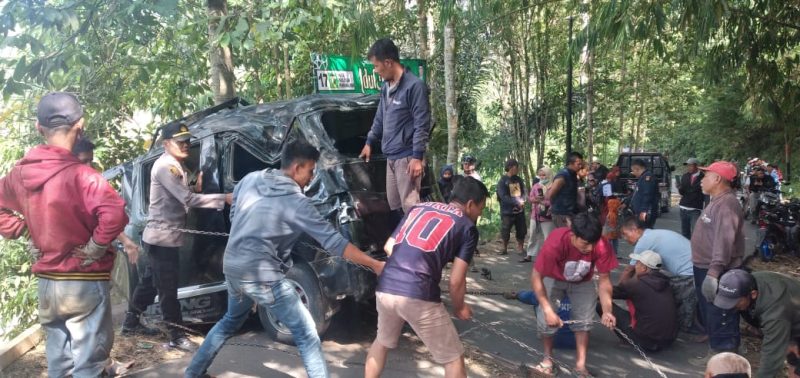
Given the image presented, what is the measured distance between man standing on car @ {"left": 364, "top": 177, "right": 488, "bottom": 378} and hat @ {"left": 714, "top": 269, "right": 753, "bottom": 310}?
2.06m

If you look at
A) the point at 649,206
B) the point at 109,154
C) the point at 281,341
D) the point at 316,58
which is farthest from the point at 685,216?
the point at 109,154

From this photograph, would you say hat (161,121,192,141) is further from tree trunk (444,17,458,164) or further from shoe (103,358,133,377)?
tree trunk (444,17,458,164)

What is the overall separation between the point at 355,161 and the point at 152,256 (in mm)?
1888

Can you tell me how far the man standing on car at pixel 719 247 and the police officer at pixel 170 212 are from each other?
4003mm

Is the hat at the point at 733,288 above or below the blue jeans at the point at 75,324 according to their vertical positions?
below

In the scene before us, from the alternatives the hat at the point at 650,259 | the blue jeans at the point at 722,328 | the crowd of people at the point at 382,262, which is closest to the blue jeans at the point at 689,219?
the crowd of people at the point at 382,262

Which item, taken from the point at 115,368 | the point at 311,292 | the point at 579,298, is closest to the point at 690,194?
the point at 579,298

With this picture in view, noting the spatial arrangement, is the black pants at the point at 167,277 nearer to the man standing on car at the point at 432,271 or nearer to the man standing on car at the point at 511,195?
the man standing on car at the point at 432,271

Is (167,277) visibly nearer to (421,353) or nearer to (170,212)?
(170,212)

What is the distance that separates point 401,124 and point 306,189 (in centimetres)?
96

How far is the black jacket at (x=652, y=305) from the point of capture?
5613mm

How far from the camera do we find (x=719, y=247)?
5.04 m

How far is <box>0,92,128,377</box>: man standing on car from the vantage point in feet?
10.7

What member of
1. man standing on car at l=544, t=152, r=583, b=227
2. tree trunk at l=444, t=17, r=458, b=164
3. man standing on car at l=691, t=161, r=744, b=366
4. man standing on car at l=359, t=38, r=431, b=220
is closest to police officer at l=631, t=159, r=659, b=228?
man standing on car at l=544, t=152, r=583, b=227
